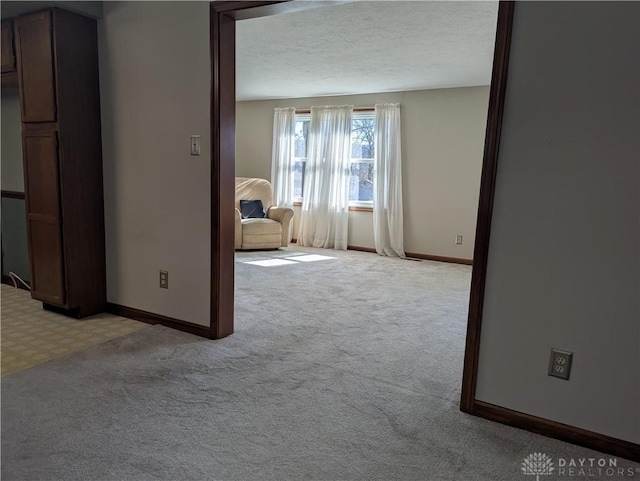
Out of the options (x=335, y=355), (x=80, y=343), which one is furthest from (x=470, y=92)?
(x=80, y=343)

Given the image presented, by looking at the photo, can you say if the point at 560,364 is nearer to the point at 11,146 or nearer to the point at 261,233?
the point at 11,146

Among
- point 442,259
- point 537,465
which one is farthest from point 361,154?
point 537,465

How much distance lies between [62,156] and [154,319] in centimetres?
121

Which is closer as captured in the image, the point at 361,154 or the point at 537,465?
the point at 537,465

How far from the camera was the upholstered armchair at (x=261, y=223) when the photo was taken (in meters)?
5.63

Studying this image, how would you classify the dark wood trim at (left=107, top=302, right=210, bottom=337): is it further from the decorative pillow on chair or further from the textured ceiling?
the decorative pillow on chair

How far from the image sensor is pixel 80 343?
2512 millimetres

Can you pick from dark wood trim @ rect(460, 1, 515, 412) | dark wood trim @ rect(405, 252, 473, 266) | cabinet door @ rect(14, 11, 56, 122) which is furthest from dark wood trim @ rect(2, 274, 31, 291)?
dark wood trim @ rect(405, 252, 473, 266)

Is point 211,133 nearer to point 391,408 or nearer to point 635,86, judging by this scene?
point 391,408

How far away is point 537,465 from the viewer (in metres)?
1.58

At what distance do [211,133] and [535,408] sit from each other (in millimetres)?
2167

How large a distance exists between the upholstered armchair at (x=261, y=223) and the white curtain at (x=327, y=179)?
46 cm

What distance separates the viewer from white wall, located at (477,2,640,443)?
5.08 feet

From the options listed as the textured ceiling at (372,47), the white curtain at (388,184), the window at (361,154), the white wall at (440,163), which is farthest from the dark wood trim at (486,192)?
the window at (361,154)
